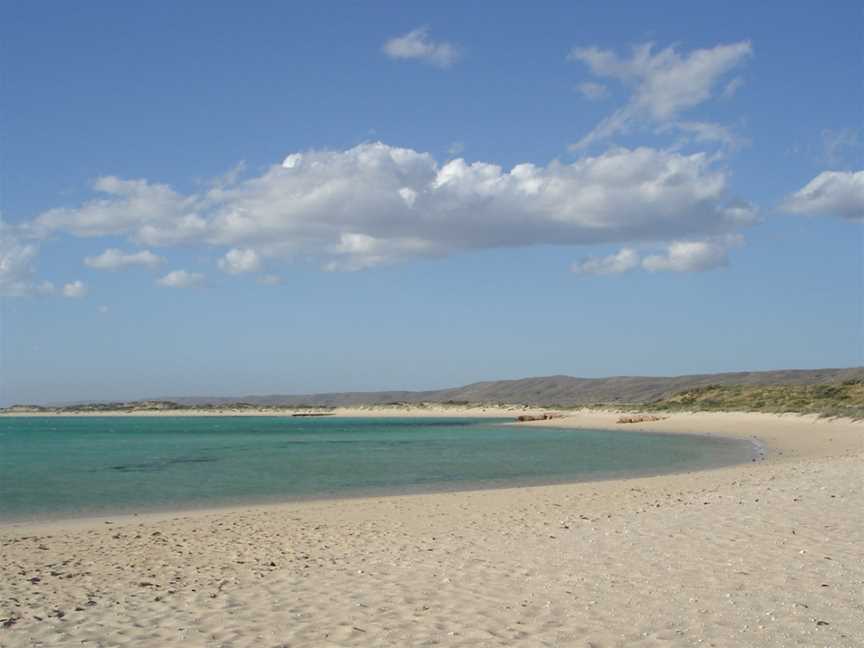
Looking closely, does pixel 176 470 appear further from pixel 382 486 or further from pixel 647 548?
pixel 647 548

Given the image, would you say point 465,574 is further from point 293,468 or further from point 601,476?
point 293,468

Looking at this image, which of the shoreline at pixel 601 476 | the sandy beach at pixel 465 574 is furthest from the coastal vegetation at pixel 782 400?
the sandy beach at pixel 465 574

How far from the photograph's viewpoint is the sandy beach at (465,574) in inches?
301

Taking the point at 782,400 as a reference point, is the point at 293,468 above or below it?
below

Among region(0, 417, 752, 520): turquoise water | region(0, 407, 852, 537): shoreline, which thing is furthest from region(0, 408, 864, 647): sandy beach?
region(0, 417, 752, 520): turquoise water

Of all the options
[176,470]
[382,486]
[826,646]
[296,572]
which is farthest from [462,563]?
[176,470]

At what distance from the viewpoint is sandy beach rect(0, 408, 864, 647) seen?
7645mm

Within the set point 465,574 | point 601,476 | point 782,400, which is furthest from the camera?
point 782,400

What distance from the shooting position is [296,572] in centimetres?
1076

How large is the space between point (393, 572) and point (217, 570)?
8.61 ft

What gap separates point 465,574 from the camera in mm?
10070

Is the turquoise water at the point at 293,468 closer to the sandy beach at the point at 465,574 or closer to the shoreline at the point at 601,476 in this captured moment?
the shoreline at the point at 601,476

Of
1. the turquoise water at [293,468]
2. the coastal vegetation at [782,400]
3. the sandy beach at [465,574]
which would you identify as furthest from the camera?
the coastal vegetation at [782,400]

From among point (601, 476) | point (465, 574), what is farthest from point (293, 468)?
point (465, 574)
